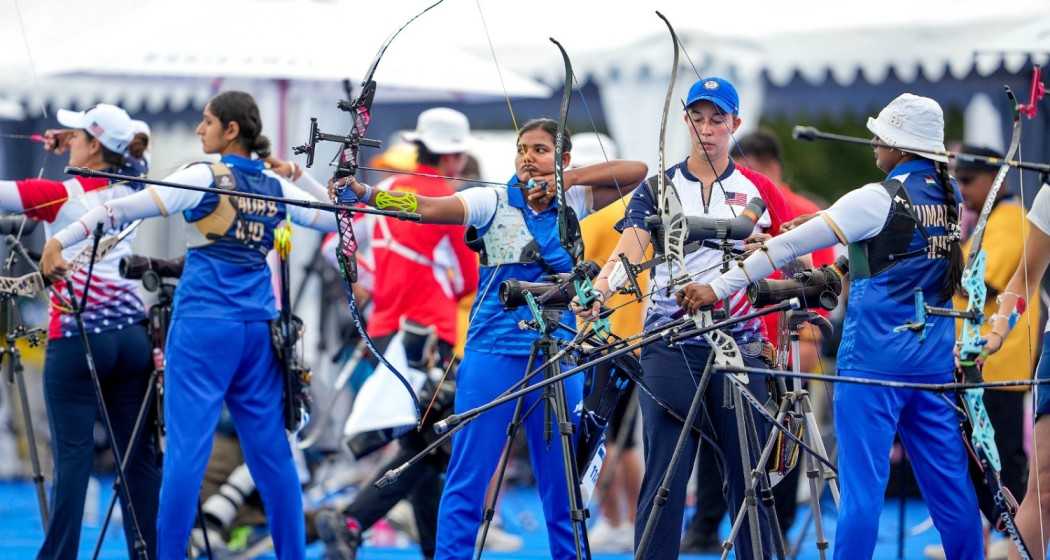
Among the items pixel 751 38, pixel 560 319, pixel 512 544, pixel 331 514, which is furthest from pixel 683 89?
pixel 560 319

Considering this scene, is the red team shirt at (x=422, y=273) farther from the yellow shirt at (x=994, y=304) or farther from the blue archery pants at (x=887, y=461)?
the blue archery pants at (x=887, y=461)

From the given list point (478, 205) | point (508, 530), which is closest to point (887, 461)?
point (478, 205)

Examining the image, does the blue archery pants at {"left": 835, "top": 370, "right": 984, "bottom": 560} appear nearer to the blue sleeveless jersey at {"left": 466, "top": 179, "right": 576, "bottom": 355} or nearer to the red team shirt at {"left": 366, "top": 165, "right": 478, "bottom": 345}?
the blue sleeveless jersey at {"left": 466, "top": 179, "right": 576, "bottom": 355}

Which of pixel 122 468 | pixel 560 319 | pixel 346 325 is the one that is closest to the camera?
pixel 560 319

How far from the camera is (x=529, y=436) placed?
193 inches

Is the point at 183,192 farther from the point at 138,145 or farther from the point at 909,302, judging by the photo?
the point at 909,302

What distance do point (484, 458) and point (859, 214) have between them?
4.55 feet

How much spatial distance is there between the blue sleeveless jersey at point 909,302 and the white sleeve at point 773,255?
35cm

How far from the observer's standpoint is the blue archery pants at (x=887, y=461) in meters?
4.53

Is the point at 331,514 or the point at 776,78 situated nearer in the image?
the point at 331,514

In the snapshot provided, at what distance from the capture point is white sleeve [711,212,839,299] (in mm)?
4180

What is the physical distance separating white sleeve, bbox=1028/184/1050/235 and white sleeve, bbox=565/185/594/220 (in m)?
1.37

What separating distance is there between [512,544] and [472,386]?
3247mm

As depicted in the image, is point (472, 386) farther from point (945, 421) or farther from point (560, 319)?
point (945, 421)
